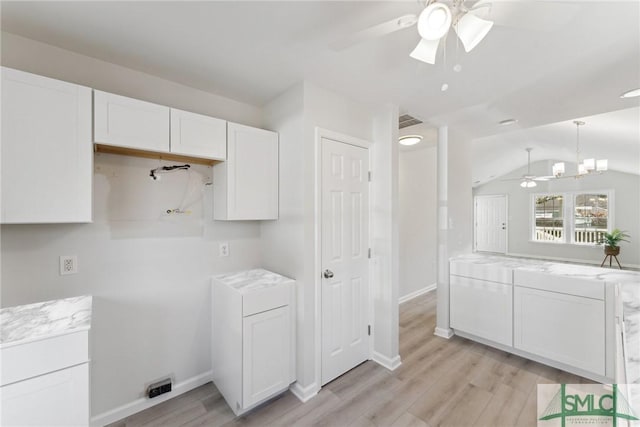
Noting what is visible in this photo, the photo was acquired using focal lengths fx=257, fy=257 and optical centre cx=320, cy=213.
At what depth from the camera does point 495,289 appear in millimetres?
2748

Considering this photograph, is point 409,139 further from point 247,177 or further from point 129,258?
point 129,258

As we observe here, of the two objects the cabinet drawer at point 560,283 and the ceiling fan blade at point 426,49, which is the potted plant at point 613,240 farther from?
the ceiling fan blade at point 426,49

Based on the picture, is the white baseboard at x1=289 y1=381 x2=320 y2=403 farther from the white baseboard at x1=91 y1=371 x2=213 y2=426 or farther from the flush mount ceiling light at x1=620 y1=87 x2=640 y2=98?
the flush mount ceiling light at x1=620 y1=87 x2=640 y2=98

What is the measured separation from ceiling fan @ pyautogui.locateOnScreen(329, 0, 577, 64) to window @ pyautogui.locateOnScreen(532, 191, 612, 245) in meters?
8.77

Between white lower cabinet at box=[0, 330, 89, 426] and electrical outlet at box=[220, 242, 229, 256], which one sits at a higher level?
electrical outlet at box=[220, 242, 229, 256]

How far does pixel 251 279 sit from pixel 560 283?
2.78m

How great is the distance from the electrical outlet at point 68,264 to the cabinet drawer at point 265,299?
1088mm

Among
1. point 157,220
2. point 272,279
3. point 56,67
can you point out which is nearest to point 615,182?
point 272,279

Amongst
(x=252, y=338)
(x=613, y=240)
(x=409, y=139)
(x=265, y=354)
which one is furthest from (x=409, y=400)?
(x=613, y=240)

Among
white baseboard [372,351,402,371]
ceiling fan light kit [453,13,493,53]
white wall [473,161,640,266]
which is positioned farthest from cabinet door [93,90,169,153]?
white wall [473,161,640,266]

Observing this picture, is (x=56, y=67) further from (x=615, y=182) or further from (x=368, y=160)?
(x=615, y=182)

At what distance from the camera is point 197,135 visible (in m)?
1.87

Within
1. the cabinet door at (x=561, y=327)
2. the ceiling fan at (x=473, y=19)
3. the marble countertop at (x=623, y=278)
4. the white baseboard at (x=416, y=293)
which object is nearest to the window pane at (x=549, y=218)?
the white baseboard at (x=416, y=293)

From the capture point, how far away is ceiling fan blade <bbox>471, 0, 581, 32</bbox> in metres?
0.94
